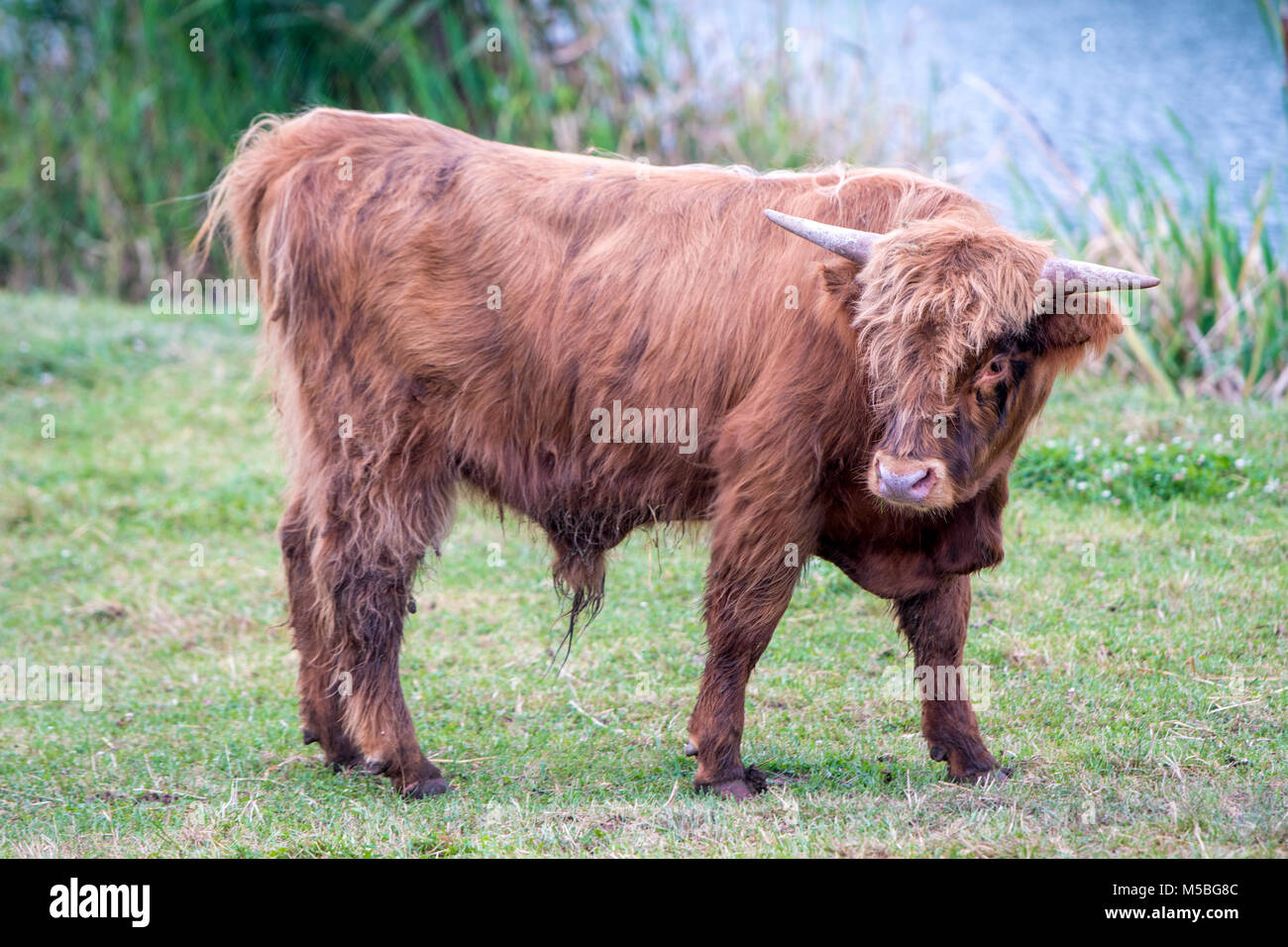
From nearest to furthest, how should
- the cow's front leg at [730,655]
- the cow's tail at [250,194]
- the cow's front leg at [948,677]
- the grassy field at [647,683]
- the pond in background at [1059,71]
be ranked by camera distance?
the grassy field at [647,683] < the cow's front leg at [730,655] < the cow's front leg at [948,677] < the cow's tail at [250,194] < the pond in background at [1059,71]

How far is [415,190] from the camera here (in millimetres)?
4473

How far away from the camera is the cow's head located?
3.61 metres

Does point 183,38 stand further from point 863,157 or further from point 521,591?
point 521,591

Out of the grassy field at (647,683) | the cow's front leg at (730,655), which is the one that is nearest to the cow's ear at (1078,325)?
the cow's front leg at (730,655)

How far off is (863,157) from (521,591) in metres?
4.78

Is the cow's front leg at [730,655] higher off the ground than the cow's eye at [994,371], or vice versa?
the cow's eye at [994,371]

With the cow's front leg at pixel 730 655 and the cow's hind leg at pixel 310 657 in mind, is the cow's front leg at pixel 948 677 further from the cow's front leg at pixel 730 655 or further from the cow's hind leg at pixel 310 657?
the cow's hind leg at pixel 310 657

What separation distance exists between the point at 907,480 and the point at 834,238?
2.44 ft

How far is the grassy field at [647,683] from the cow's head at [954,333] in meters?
0.96

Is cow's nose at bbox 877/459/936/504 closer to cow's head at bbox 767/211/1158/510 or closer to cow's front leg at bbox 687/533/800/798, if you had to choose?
cow's head at bbox 767/211/1158/510

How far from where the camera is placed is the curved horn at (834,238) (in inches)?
151

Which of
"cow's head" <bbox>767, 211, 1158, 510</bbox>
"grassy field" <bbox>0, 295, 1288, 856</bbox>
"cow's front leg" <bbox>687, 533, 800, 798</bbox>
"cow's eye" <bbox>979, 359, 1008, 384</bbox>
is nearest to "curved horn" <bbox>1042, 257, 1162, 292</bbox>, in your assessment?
"cow's head" <bbox>767, 211, 1158, 510</bbox>

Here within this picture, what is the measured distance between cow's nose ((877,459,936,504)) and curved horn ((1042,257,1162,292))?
25.1 inches

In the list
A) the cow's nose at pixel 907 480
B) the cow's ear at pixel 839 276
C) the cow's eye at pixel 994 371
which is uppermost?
the cow's ear at pixel 839 276
